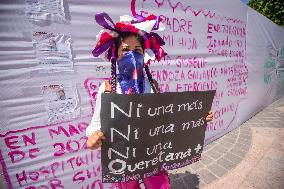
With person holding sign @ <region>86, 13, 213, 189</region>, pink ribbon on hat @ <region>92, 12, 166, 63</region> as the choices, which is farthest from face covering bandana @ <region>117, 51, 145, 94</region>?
pink ribbon on hat @ <region>92, 12, 166, 63</region>

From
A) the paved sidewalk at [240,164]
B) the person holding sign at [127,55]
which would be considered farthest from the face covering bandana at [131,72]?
the paved sidewalk at [240,164]

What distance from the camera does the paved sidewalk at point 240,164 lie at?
8.94 feet

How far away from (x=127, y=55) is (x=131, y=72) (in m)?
0.12

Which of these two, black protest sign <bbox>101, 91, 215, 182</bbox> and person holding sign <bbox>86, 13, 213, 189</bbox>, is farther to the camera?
person holding sign <bbox>86, 13, 213, 189</bbox>

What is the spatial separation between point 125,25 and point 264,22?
469 centimetres

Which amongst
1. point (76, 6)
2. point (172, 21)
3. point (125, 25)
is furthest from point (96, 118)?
point (172, 21)

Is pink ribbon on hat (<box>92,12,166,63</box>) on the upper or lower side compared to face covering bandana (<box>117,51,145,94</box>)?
upper

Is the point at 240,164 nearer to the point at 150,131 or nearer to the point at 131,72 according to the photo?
the point at 150,131

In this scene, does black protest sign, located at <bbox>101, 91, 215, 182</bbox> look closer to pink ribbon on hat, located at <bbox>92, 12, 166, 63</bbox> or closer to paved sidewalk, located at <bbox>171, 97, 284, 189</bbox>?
pink ribbon on hat, located at <bbox>92, 12, 166, 63</bbox>

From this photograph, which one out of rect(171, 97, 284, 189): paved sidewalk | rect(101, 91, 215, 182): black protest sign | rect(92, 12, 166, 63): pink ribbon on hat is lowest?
rect(171, 97, 284, 189): paved sidewalk

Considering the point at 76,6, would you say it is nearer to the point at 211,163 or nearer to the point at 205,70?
the point at 205,70

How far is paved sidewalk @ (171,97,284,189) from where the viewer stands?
107 inches

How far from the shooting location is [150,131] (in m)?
1.51

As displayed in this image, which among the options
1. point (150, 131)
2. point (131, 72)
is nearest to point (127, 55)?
point (131, 72)
